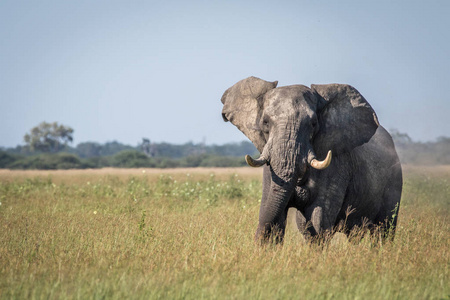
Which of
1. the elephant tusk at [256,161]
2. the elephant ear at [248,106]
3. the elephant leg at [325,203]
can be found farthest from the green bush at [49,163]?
the elephant tusk at [256,161]

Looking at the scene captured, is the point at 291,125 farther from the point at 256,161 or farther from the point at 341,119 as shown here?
the point at 341,119

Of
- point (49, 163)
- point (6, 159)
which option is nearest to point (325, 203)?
point (49, 163)

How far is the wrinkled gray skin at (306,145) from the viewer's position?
6.33m

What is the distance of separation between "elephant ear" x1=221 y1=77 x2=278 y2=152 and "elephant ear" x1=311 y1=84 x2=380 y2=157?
2.28ft

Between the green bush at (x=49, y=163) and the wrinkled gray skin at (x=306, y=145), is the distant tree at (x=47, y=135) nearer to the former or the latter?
the green bush at (x=49, y=163)

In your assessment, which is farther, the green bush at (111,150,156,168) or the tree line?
the green bush at (111,150,156,168)

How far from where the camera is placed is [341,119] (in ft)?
23.4

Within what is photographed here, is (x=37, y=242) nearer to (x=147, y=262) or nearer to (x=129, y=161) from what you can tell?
(x=147, y=262)

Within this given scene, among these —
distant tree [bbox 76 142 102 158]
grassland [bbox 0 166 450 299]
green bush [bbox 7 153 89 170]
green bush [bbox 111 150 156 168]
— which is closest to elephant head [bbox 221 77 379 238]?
grassland [bbox 0 166 450 299]

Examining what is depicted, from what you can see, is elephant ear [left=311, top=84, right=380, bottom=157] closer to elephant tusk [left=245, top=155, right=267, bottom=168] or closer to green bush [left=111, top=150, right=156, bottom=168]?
elephant tusk [left=245, top=155, right=267, bottom=168]

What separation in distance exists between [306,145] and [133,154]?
66.4 m

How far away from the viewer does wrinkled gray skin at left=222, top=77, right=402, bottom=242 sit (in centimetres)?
633

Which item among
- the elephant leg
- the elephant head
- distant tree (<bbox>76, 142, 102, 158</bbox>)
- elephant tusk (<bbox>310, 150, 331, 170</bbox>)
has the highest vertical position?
distant tree (<bbox>76, 142, 102, 158</bbox>)

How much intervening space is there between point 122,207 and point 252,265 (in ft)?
19.3
